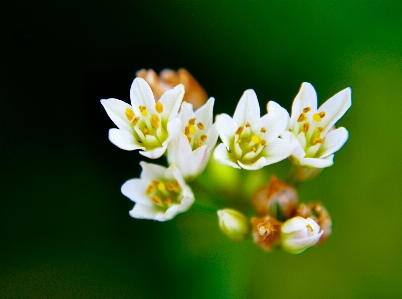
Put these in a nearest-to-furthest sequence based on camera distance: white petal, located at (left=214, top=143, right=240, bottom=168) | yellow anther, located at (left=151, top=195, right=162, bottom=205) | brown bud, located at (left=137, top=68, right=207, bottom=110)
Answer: white petal, located at (left=214, top=143, right=240, bottom=168) < yellow anther, located at (left=151, top=195, right=162, bottom=205) < brown bud, located at (left=137, top=68, right=207, bottom=110)

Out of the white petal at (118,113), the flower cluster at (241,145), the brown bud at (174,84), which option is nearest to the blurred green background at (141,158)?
the brown bud at (174,84)

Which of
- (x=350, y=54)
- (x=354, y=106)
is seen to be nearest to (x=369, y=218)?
(x=354, y=106)

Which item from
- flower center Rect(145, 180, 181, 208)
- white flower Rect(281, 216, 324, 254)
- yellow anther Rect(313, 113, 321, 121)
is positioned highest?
yellow anther Rect(313, 113, 321, 121)

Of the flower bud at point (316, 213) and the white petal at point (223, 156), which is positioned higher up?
the white petal at point (223, 156)

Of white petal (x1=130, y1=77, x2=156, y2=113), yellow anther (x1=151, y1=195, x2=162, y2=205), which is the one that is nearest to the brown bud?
white petal (x1=130, y1=77, x2=156, y2=113)

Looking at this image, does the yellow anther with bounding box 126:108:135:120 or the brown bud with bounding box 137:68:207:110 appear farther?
the brown bud with bounding box 137:68:207:110

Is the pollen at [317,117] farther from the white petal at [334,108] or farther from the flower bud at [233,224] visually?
the flower bud at [233,224]

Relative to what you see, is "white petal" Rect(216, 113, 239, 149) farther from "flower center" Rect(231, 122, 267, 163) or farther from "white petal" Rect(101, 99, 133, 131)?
"white petal" Rect(101, 99, 133, 131)

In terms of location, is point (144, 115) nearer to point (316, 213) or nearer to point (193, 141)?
point (193, 141)
